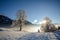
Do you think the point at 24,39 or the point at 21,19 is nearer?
the point at 24,39

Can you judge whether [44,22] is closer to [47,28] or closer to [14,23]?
[47,28]

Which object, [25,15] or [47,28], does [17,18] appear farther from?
[47,28]

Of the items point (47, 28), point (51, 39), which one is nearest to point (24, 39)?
point (51, 39)

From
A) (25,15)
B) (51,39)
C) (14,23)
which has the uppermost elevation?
(25,15)

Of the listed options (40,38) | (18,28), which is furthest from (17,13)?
(40,38)

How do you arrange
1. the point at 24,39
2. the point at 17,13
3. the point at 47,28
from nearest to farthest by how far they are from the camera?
1. the point at 24,39
2. the point at 17,13
3. the point at 47,28

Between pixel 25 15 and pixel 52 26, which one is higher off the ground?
pixel 25 15

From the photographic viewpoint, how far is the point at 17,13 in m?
43.5

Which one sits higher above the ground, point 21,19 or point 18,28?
point 21,19

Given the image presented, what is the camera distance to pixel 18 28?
45156 millimetres

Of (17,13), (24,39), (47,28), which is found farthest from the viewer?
(47,28)

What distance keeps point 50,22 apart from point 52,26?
7.69 ft

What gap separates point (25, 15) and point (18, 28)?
6231 mm

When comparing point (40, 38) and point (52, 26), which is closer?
point (40, 38)
